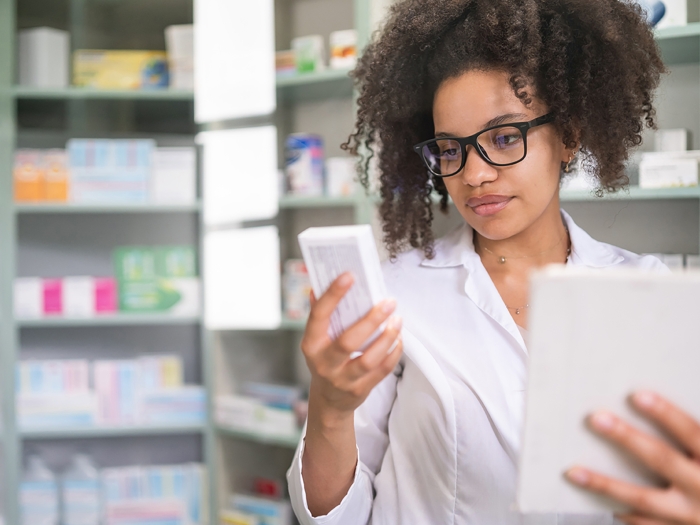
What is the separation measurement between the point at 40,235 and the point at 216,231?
0.72 m

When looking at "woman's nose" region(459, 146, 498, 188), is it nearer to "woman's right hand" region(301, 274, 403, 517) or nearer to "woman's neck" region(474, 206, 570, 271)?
"woman's neck" region(474, 206, 570, 271)

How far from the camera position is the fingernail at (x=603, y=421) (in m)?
0.58

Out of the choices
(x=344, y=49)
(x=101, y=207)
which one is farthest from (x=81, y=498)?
(x=344, y=49)

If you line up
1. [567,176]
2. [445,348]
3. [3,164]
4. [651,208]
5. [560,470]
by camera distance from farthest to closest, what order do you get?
[3,164], [651,208], [567,176], [445,348], [560,470]

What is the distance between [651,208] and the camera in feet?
4.86

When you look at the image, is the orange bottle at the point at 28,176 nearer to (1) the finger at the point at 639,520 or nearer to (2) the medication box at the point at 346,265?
(2) the medication box at the point at 346,265

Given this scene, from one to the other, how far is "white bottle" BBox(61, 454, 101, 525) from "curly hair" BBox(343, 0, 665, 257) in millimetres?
2066

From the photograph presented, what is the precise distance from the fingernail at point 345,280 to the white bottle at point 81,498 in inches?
93.7

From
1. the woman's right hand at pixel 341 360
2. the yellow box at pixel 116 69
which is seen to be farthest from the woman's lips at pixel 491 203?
the yellow box at pixel 116 69

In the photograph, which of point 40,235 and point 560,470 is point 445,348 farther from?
point 40,235

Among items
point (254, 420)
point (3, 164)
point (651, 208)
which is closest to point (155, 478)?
point (254, 420)

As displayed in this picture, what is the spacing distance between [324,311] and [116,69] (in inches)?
92.6

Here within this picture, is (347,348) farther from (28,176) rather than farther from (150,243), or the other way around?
(28,176)

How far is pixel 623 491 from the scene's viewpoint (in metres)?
0.59
